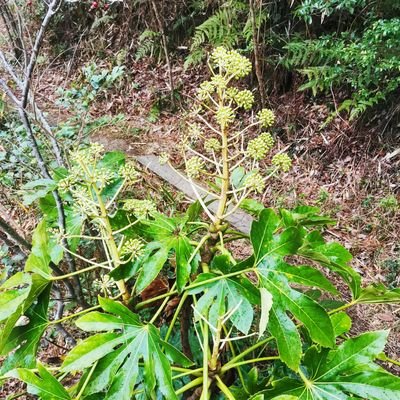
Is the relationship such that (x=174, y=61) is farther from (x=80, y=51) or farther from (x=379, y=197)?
(x=379, y=197)

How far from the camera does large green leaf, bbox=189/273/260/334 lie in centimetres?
100

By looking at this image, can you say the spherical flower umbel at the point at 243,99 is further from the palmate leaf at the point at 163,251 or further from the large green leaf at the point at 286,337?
the large green leaf at the point at 286,337

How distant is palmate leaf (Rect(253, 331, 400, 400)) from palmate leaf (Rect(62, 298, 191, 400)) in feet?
0.77

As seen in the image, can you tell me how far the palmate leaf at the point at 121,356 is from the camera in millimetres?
973

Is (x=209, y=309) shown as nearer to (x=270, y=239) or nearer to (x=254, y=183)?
(x=270, y=239)

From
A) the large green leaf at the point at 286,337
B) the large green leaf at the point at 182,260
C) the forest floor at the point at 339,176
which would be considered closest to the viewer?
the large green leaf at the point at 286,337

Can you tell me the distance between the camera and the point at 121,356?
102 cm

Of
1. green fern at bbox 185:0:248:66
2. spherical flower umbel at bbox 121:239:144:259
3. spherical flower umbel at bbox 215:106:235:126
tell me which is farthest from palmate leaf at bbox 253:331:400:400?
green fern at bbox 185:0:248:66

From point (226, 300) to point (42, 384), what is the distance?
0.46m

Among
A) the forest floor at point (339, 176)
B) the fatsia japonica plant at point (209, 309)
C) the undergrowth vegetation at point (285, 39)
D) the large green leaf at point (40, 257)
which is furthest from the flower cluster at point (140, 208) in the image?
the undergrowth vegetation at point (285, 39)

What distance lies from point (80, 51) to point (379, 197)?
13.8 ft

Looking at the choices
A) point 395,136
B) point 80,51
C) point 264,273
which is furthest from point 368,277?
point 80,51

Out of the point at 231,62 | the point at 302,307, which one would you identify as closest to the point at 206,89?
the point at 231,62

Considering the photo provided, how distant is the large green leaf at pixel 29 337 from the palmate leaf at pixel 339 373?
0.60 metres
